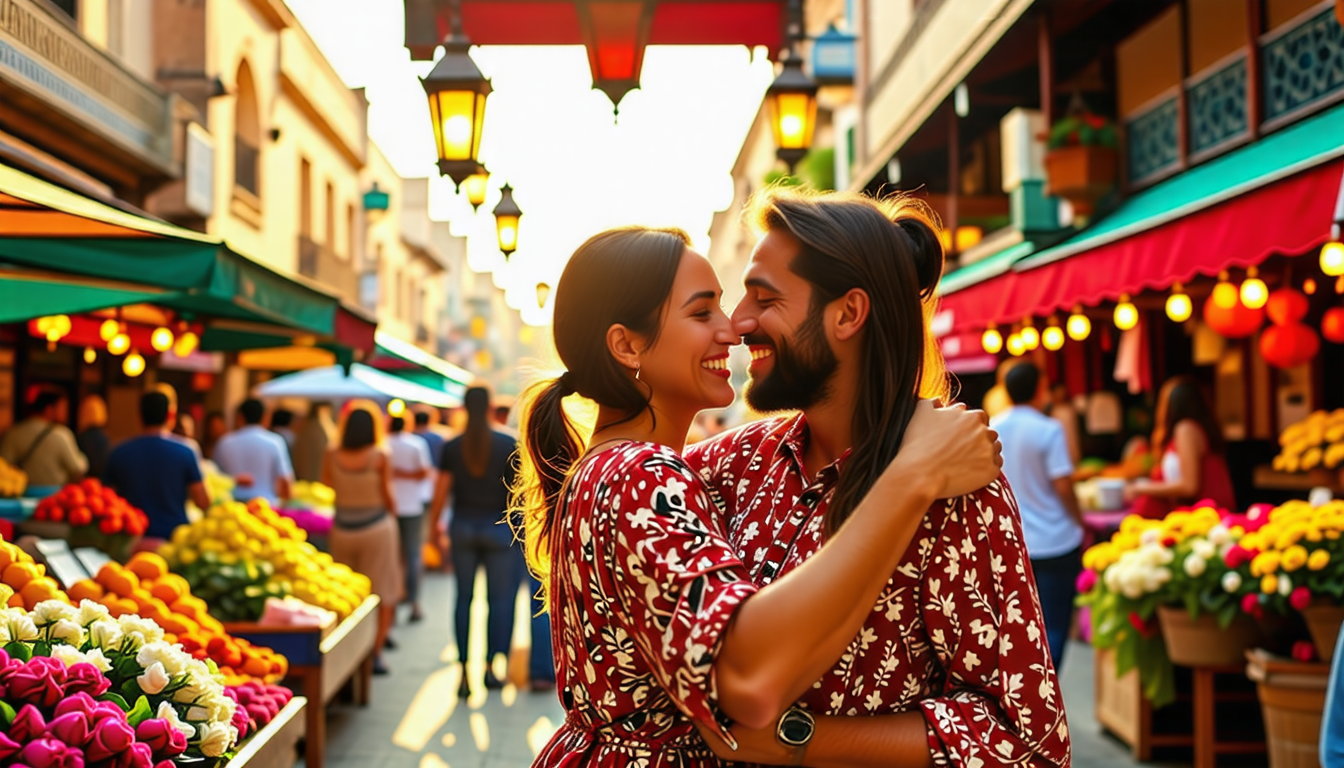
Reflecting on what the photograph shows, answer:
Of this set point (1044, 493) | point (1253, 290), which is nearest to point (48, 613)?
point (1044, 493)

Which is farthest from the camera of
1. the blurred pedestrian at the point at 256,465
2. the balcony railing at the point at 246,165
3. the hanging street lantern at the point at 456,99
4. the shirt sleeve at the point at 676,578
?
the balcony railing at the point at 246,165

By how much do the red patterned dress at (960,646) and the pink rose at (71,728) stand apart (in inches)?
65.2

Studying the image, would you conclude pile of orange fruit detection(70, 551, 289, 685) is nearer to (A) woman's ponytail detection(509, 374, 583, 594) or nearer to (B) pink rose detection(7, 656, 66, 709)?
(B) pink rose detection(7, 656, 66, 709)

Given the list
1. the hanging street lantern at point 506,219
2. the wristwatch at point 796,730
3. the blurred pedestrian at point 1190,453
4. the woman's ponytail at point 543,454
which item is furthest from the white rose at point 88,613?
the hanging street lantern at point 506,219

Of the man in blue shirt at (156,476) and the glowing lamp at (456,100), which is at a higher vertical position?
the glowing lamp at (456,100)

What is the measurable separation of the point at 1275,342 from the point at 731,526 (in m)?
6.88

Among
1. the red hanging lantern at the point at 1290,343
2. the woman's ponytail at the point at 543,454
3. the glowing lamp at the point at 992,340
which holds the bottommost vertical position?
the woman's ponytail at the point at 543,454

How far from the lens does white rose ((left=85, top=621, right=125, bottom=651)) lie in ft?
11.0

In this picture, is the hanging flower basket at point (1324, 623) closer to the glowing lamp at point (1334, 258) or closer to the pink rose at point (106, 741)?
the glowing lamp at point (1334, 258)

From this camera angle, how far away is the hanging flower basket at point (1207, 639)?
6.20m

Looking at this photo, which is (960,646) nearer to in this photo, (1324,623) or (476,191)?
(1324,623)

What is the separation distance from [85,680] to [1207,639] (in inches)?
206

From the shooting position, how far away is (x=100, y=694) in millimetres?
3068

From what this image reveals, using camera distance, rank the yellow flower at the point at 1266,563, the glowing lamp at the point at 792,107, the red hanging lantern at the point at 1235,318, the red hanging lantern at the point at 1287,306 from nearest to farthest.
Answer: the yellow flower at the point at 1266,563 → the glowing lamp at the point at 792,107 → the red hanging lantern at the point at 1287,306 → the red hanging lantern at the point at 1235,318
